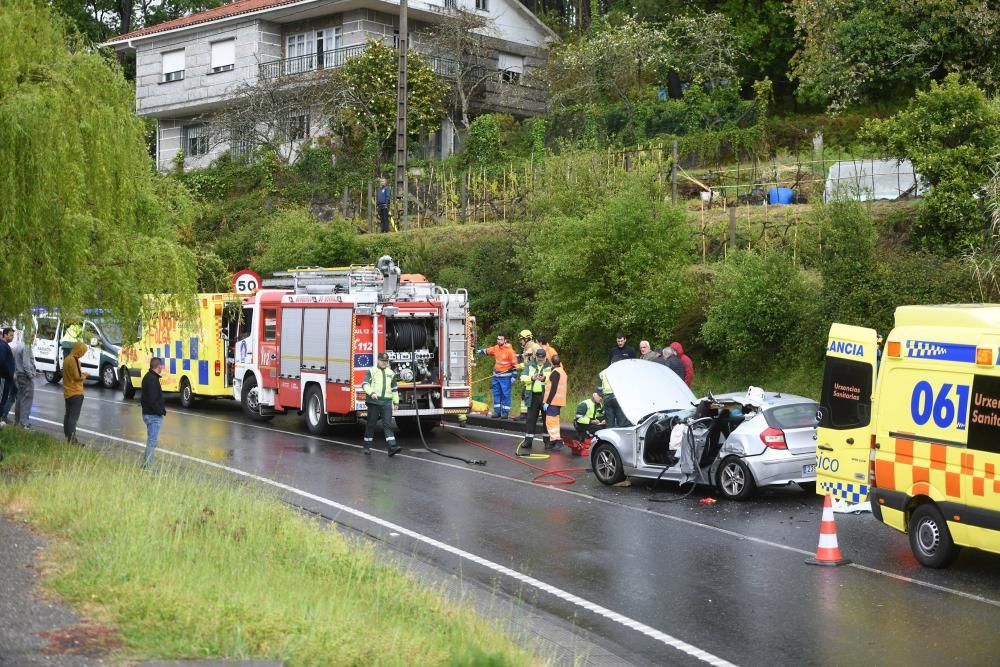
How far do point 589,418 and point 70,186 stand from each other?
8654 mm

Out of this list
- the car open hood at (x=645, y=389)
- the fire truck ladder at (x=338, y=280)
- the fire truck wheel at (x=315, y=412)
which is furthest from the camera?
the fire truck wheel at (x=315, y=412)

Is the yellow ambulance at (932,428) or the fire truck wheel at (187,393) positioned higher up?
the yellow ambulance at (932,428)

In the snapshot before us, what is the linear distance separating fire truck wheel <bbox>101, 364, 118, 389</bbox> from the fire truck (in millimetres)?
10961

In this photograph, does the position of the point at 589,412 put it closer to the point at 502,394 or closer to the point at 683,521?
the point at 502,394

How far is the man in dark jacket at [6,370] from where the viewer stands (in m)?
19.2

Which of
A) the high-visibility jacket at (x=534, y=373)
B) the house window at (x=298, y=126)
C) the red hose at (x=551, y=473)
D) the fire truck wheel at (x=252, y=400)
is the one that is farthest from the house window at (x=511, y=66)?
the red hose at (x=551, y=473)

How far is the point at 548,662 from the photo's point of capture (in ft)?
24.9

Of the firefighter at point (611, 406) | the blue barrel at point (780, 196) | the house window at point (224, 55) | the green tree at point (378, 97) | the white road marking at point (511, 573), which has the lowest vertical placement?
the white road marking at point (511, 573)

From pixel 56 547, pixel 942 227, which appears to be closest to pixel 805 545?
pixel 56 547

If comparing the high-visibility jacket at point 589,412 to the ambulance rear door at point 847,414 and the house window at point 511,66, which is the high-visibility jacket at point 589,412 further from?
the house window at point 511,66

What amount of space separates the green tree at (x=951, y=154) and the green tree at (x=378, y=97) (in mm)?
23267

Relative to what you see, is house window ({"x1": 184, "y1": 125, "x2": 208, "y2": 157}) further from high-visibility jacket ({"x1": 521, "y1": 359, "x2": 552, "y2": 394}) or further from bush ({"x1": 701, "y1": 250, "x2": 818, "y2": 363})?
bush ({"x1": 701, "y1": 250, "x2": 818, "y2": 363})

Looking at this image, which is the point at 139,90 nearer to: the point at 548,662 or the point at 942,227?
the point at 942,227

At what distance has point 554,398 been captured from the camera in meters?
19.5
